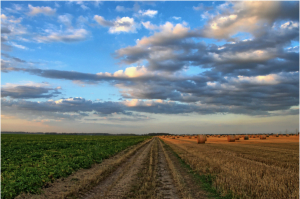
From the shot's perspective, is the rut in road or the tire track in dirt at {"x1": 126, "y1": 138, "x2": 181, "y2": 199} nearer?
the tire track in dirt at {"x1": 126, "y1": 138, "x2": 181, "y2": 199}

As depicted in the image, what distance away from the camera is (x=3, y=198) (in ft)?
26.7

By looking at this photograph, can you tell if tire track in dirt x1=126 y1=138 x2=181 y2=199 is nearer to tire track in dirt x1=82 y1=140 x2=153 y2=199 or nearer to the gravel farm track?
the gravel farm track

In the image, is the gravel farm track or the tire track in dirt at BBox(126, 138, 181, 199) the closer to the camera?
the tire track in dirt at BBox(126, 138, 181, 199)

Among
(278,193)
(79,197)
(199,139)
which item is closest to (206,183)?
(278,193)

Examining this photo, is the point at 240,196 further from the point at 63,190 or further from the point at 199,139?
the point at 199,139

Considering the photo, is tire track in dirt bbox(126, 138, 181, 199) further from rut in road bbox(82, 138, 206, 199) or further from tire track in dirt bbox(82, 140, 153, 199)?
tire track in dirt bbox(82, 140, 153, 199)

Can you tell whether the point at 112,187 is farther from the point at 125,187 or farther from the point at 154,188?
the point at 154,188

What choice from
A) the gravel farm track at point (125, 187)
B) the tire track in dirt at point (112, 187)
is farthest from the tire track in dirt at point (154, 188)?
the tire track in dirt at point (112, 187)

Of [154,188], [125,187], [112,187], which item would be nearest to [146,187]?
[154,188]

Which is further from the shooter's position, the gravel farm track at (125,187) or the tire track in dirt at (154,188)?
the gravel farm track at (125,187)

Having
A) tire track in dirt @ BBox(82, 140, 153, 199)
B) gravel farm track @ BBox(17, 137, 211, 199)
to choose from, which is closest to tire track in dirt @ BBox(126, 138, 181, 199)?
gravel farm track @ BBox(17, 137, 211, 199)

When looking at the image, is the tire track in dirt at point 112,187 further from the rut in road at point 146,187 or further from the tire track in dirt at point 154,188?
the tire track in dirt at point 154,188

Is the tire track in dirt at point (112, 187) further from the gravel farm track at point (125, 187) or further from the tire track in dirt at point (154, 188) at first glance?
the tire track in dirt at point (154, 188)

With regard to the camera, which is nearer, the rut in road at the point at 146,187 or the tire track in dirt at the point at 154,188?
the tire track in dirt at the point at 154,188
